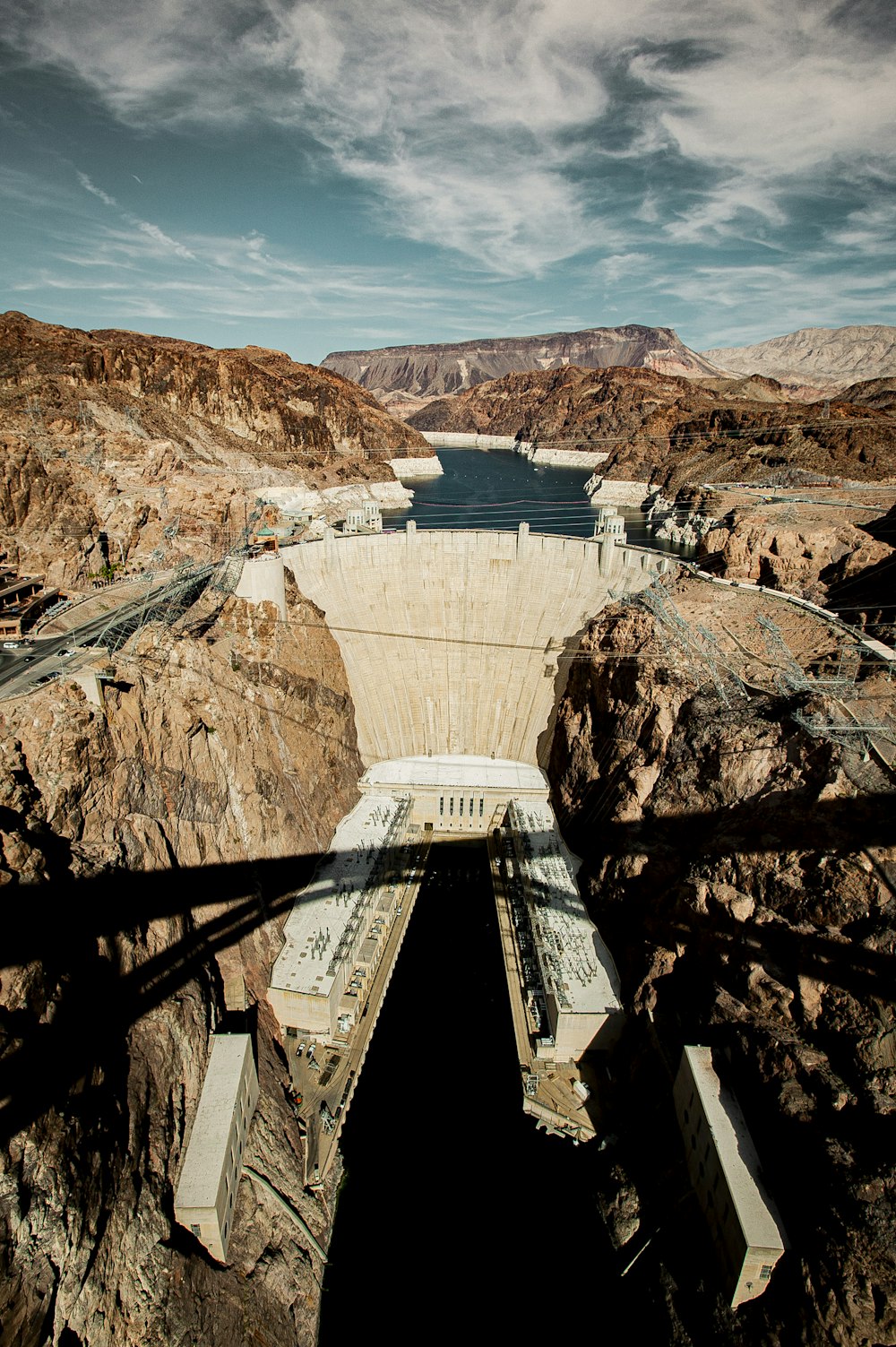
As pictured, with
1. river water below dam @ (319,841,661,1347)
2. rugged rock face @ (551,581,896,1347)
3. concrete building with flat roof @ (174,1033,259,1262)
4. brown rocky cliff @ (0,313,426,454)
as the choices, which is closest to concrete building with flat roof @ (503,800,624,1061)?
rugged rock face @ (551,581,896,1347)

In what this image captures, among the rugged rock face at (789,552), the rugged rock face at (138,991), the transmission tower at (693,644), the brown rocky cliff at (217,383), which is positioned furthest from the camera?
the brown rocky cliff at (217,383)

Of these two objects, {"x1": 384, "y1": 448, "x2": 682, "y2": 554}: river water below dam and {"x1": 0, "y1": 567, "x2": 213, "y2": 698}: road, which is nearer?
{"x1": 0, "y1": 567, "x2": 213, "y2": 698}: road

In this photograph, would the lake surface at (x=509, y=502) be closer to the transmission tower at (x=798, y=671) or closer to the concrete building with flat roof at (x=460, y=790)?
the concrete building with flat roof at (x=460, y=790)

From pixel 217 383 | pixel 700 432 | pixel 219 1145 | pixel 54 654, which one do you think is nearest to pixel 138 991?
pixel 219 1145

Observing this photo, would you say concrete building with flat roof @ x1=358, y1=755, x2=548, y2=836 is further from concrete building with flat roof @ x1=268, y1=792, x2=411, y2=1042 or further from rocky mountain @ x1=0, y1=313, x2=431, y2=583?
rocky mountain @ x1=0, y1=313, x2=431, y2=583

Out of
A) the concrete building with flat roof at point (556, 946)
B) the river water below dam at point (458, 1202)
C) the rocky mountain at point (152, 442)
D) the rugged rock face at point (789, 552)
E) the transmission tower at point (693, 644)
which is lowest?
the river water below dam at point (458, 1202)

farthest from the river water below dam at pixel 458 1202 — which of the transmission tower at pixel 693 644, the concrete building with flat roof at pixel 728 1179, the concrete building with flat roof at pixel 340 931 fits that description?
the transmission tower at pixel 693 644
